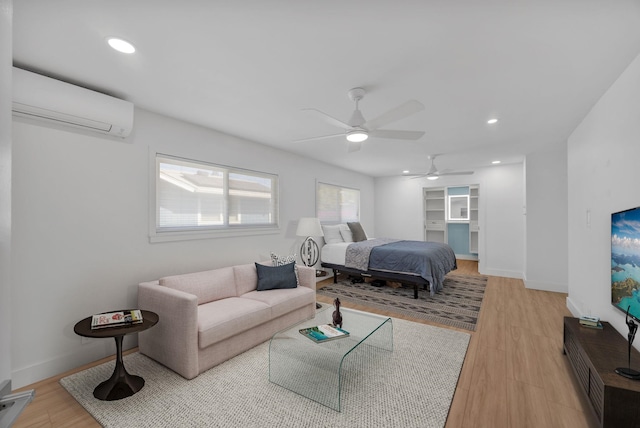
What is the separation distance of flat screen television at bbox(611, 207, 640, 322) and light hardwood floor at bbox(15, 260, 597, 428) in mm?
770

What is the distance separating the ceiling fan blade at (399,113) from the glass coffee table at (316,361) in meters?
1.83

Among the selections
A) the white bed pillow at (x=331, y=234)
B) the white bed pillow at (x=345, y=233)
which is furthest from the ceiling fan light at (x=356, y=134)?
the white bed pillow at (x=345, y=233)

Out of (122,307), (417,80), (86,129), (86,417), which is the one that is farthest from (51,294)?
(417,80)

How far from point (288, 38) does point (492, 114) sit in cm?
254

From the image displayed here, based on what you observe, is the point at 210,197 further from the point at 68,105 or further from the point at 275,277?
the point at 68,105

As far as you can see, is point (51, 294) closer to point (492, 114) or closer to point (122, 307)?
point (122, 307)

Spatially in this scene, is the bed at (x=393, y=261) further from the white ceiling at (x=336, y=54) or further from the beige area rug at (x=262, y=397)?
the white ceiling at (x=336, y=54)

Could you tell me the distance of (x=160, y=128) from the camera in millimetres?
3223

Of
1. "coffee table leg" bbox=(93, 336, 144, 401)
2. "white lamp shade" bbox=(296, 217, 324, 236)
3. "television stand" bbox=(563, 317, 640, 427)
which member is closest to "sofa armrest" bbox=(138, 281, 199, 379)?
"coffee table leg" bbox=(93, 336, 144, 401)

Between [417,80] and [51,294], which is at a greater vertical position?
[417,80]

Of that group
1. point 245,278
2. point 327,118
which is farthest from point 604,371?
point 245,278

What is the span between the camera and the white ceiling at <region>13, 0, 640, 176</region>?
163 cm

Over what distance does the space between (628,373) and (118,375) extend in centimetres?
345

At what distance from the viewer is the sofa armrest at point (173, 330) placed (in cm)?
238
